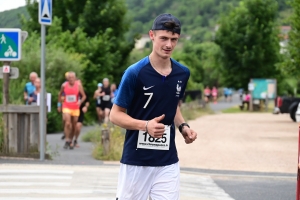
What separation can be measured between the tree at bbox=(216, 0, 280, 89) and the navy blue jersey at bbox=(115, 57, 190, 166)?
185ft

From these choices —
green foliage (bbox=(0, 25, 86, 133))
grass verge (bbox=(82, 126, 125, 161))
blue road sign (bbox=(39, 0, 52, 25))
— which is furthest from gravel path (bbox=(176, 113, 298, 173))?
green foliage (bbox=(0, 25, 86, 133))

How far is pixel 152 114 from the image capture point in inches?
249

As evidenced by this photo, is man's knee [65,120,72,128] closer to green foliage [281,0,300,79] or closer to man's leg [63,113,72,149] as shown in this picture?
man's leg [63,113,72,149]

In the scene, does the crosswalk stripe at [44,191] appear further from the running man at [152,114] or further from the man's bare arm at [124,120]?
the man's bare arm at [124,120]

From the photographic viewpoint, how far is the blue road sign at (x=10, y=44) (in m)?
16.6

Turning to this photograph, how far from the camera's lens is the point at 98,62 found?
37094mm

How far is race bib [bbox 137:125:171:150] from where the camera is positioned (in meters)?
6.34

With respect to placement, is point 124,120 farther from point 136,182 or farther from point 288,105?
point 288,105

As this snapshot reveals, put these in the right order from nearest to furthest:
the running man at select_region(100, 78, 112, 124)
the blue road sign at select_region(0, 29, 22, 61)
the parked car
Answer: the blue road sign at select_region(0, 29, 22, 61), the running man at select_region(100, 78, 112, 124), the parked car

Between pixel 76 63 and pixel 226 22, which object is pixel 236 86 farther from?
pixel 76 63

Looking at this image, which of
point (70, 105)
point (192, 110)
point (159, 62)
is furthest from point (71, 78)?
point (192, 110)

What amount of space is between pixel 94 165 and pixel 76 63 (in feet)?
51.3

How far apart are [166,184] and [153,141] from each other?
0.34 metres

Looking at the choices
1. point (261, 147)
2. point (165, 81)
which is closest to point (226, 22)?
point (261, 147)
